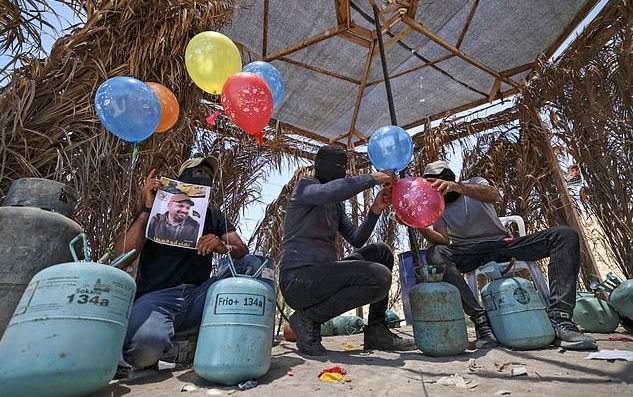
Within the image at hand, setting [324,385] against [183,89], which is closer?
[324,385]

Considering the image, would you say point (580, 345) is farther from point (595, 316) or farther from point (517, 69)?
point (517, 69)

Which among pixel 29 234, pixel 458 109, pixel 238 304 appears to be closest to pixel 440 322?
pixel 238 304

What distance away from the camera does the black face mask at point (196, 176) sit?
2.56 meters

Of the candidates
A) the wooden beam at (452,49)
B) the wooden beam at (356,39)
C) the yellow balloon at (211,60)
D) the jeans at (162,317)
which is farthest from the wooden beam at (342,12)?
the jeans at (162,317)

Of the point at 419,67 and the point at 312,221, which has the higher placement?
the point at 419,67

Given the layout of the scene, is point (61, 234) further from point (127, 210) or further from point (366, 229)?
point (366, 229)

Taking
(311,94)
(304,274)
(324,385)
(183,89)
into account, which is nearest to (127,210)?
(183,89)

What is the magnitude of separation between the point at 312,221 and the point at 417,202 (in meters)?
0.73

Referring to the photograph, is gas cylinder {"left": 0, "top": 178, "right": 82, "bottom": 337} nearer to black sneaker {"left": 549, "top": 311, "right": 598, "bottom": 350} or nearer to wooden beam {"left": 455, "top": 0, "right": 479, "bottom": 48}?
black sneaker {"left": 549, "top": 311, "right": 598, "bottom": 350}

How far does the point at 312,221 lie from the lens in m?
2.52

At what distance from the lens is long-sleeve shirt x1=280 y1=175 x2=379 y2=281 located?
2324 millimetres

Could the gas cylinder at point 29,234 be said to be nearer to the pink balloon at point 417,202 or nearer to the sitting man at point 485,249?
the pink balloon at point 417,202

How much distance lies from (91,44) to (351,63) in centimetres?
401

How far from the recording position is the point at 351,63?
584 cm
